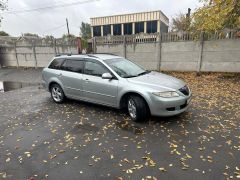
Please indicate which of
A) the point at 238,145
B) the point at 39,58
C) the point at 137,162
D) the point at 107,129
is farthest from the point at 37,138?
the point at 39,58

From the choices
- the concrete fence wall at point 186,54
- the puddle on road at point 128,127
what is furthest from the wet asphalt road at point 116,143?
the concrete fence wall at point 186,54

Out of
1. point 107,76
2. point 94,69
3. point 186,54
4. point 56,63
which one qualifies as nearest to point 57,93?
point 56,63

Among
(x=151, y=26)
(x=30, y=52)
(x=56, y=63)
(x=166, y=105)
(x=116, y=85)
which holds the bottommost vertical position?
(x=166, y=105)

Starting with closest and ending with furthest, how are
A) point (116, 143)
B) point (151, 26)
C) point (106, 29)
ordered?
point (116, 143)
point (151, 26)
point (106, 29)

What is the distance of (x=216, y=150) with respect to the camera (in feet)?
12.3

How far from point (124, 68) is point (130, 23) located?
28140 mm

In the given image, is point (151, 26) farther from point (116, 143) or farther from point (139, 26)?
point (116, 143)

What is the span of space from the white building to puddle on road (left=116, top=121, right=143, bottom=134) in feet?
89.3

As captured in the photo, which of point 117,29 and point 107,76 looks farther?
point 117,29

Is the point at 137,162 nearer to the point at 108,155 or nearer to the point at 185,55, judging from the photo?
the point at 108,155

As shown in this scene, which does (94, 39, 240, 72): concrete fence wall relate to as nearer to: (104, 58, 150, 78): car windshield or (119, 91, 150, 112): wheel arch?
(104, 58, 150, 78): car windshield

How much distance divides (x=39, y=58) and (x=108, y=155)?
15.1 meters

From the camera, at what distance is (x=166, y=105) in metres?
4.68

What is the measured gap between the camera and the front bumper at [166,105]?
468 centimetres
